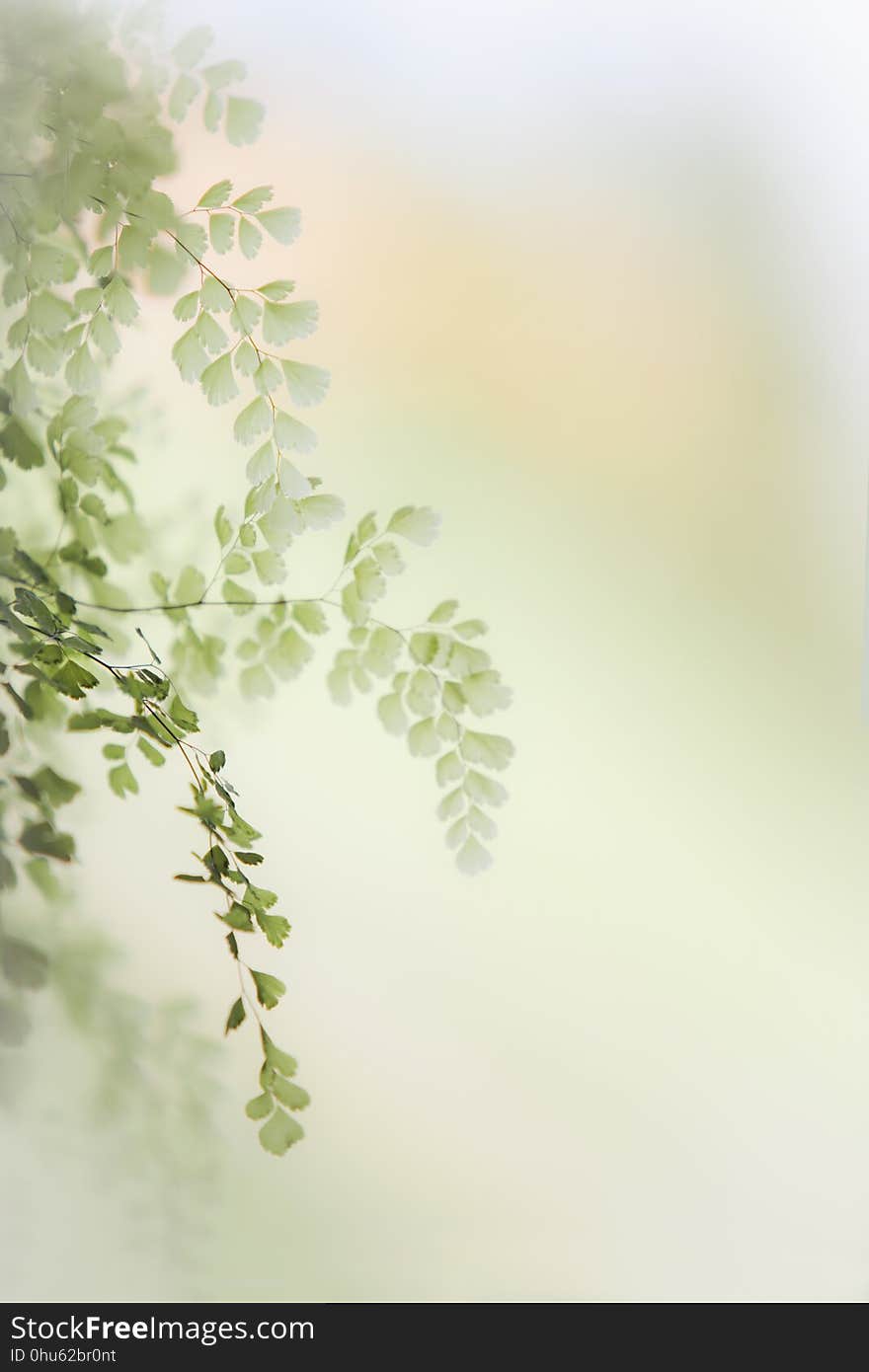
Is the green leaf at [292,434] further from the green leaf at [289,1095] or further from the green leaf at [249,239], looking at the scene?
the green leaf at [289,1095]

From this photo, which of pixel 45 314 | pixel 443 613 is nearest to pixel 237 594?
pixel 443 613

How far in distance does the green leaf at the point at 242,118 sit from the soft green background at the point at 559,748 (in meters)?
0.35

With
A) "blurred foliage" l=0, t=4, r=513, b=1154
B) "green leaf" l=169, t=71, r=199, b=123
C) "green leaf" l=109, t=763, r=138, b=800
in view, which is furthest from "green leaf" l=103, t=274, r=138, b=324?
"green leaf" l=109, t=763, r=138, b=800

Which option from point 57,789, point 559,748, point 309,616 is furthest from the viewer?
point 559,748

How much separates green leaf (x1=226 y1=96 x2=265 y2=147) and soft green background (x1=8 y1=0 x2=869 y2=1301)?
0.35m

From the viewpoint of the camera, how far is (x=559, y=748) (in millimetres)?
1008

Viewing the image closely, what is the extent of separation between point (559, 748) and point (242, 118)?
0.61m

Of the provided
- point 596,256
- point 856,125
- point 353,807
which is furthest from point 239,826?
point 856,125

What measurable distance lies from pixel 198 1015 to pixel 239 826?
1.57 ft

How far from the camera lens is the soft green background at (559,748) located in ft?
3.18

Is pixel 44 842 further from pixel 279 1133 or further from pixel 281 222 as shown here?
pixel 281 222

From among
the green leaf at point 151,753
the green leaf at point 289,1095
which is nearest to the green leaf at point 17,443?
the green leaf at point 151,753

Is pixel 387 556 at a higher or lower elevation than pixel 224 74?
lower

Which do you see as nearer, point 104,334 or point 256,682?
point 104,334
